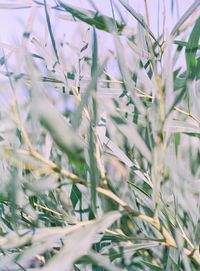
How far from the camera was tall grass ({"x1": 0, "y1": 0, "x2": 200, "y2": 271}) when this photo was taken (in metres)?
0.32

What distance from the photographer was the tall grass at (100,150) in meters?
0.32

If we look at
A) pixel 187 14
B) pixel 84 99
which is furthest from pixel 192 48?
pixel 84 99

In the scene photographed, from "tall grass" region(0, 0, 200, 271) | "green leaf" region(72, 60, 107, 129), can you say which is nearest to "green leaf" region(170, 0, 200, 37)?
"tall grass" region(0, 0, 200, 271)

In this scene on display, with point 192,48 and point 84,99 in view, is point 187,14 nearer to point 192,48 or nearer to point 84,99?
point 192,48

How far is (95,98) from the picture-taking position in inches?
13.8

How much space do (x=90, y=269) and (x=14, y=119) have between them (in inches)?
8.8

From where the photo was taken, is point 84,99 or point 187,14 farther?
point 187,14

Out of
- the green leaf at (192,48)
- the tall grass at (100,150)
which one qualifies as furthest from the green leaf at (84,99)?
the green leaf at (192,48)

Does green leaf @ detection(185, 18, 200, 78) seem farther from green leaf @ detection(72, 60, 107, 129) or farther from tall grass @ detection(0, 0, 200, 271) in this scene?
green leaf @ detection(72, 60, 107, 129)

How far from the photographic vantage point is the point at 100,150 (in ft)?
1.40

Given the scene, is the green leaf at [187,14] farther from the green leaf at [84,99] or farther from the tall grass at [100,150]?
the green leaf at [84,99]

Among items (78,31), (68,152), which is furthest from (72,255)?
(78,31)

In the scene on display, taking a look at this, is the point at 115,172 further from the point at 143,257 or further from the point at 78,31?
the point at 78,31

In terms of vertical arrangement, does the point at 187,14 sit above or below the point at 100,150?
above
